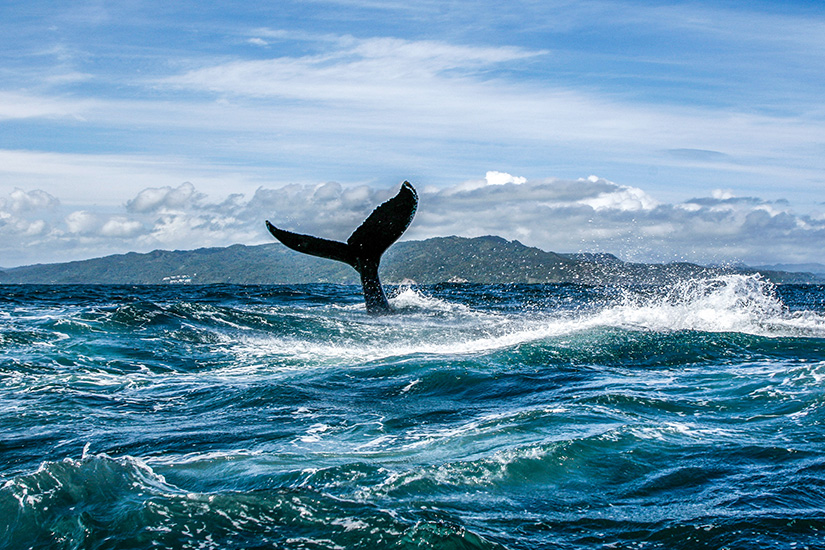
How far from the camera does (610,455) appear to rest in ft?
18.9

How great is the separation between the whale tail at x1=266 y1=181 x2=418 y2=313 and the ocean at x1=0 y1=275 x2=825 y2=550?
2.32 meters

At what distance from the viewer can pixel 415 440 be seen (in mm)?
6562

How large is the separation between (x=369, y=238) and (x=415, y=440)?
9.78m

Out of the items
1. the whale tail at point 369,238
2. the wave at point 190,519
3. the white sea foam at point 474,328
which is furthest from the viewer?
the whale tail at point 369,238

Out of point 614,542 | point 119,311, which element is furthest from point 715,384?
point 119,311

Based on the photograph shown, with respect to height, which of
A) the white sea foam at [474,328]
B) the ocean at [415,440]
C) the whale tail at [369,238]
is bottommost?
the ocean at [415,440]

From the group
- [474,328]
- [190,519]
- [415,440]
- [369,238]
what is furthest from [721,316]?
[190,519]

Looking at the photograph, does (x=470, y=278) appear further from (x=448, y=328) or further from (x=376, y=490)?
(x=376, y=490)

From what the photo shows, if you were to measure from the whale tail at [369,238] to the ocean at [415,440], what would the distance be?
7.60ft

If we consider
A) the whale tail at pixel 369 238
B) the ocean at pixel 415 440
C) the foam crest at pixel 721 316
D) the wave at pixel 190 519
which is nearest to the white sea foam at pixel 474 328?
the foam crest at pixel 721 316

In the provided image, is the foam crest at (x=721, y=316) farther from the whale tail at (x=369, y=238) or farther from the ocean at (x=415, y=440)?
the whale tail at (x=369, y=238)

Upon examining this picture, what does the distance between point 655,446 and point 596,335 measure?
8.01 meters

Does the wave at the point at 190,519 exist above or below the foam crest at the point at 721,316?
below

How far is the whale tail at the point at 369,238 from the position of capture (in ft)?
47.9
